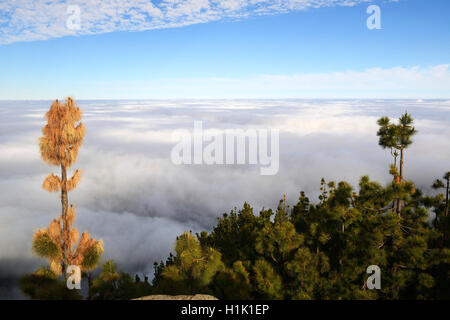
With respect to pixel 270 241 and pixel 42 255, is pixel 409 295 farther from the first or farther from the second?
pixel 42 255

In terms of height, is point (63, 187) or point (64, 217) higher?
point (63, 187)

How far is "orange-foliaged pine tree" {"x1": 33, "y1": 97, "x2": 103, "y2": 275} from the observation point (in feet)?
44.1

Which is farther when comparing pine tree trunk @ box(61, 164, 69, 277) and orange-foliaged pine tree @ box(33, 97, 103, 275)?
pine tree trunk @ box(61, 164, 69, 277)

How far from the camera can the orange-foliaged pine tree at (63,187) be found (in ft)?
44.1

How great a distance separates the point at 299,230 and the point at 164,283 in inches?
432

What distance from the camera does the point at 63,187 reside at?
14000 mm

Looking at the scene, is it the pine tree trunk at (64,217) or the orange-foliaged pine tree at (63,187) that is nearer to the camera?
the orange-foliaged pine tree at (63,187)
